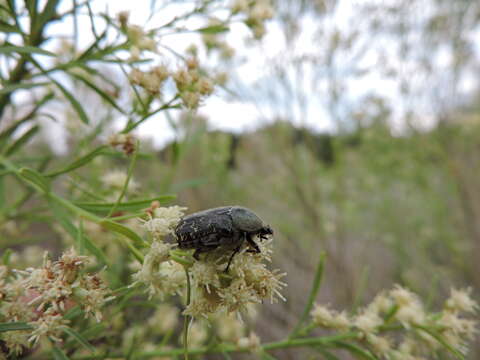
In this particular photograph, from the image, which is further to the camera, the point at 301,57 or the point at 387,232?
the point at 387,232

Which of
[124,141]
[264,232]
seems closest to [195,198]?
[124,141]

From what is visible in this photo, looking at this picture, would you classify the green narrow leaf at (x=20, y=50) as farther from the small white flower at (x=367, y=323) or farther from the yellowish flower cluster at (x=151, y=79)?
the small white flower at (x=367, y=323)

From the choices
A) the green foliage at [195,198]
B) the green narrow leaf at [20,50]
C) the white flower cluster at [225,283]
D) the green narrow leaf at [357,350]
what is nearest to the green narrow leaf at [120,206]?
the green foliage at [195,198]

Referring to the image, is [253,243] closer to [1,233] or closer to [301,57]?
[1,233]

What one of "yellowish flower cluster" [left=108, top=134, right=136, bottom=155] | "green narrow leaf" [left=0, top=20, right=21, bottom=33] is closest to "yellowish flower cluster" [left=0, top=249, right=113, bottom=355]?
"yellowish flower cluster" [left=108, top=134, right=136, bottom=155]

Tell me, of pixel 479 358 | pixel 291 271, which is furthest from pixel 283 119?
pixel 479 358
